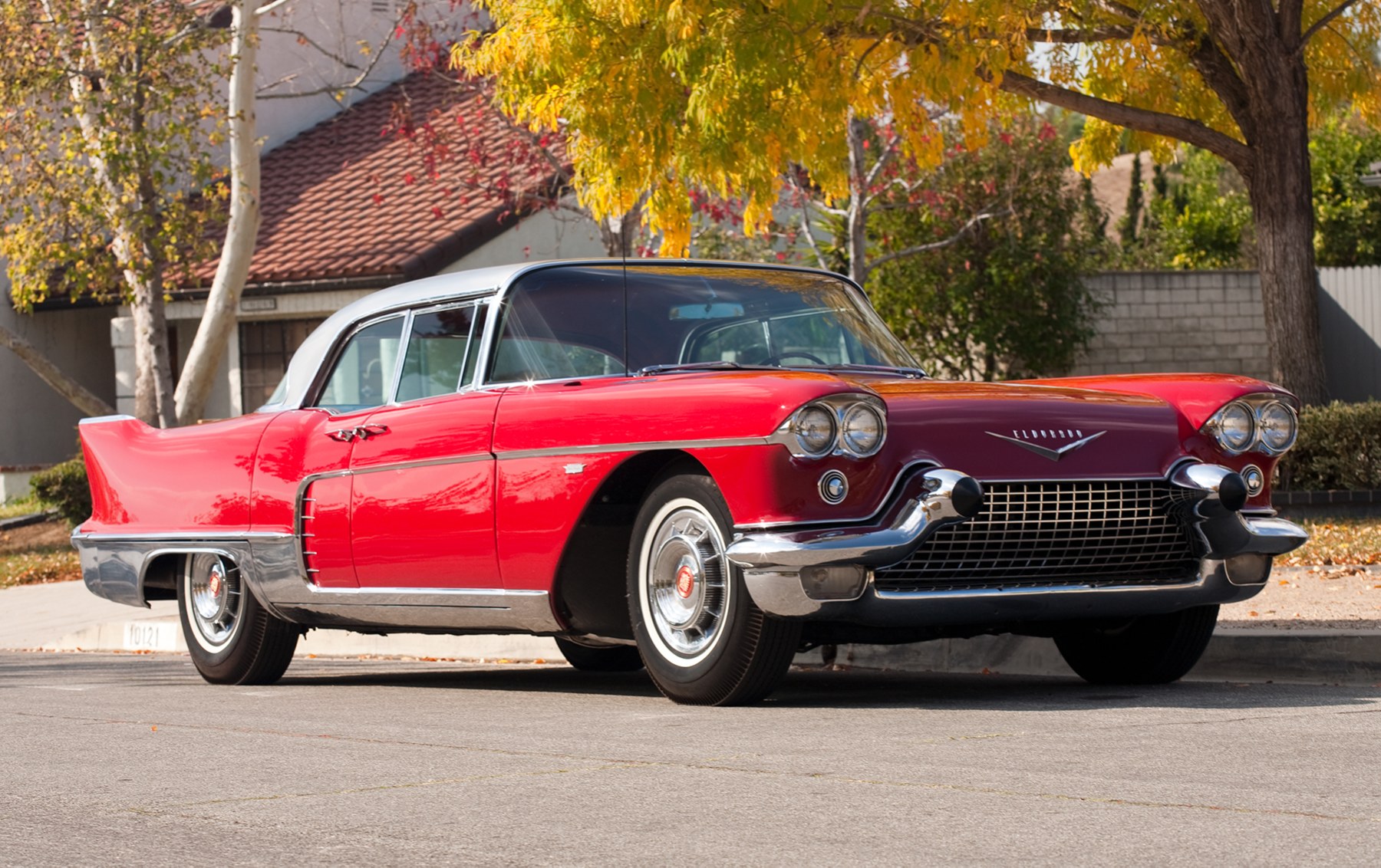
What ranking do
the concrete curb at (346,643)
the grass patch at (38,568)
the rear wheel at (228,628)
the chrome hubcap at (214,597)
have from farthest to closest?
the grass patch at (38,568) < the concrete curb at (346,643) < the chrome hubcap at (214,597) < the rear wheel at (228,628)

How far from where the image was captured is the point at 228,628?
874cm

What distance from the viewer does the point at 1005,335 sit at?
72.1 feet

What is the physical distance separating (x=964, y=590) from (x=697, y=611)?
0.90 metres

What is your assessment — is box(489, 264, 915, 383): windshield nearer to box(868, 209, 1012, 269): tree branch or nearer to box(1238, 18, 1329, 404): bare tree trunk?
box(1238, 18, 1329, 404): bare tree trunk

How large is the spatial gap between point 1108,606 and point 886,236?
1635 centimetres

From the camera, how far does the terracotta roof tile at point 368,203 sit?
22.5 metres

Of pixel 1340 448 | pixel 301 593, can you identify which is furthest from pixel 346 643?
pixel 1340 448

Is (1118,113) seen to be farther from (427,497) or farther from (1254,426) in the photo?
(427,497)

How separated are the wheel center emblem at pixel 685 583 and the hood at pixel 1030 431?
83 cm

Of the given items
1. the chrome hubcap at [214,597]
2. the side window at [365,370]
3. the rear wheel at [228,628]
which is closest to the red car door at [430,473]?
the side window at [365,370]

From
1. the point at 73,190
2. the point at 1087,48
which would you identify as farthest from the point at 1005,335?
the point at 73,190

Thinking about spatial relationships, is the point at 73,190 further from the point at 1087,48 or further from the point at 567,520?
the point at 567,520

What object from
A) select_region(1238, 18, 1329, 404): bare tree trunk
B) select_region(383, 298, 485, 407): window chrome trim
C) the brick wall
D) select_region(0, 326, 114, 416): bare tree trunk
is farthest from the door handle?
the brick wall

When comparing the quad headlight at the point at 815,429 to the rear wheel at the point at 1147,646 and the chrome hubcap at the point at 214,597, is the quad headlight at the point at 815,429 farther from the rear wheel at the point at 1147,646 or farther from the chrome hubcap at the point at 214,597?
the chrome hubcap at the point at 214,597
